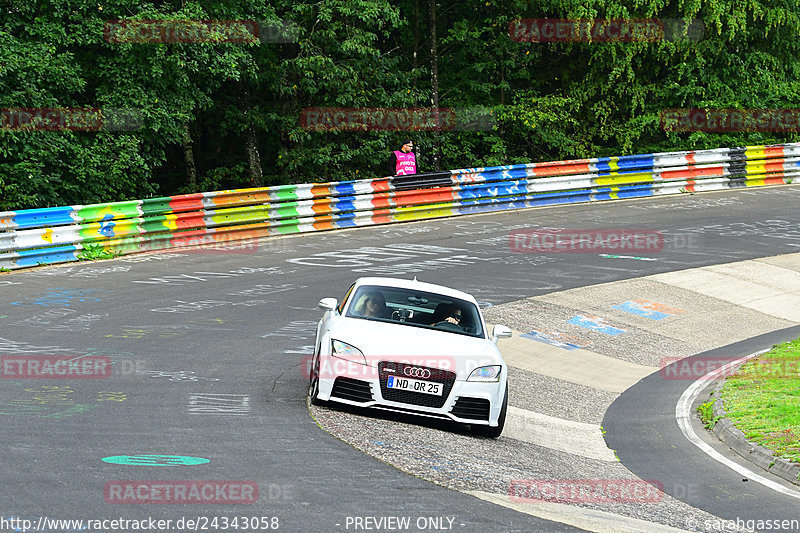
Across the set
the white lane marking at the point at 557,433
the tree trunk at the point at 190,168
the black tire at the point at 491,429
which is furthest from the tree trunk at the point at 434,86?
the black tire at the point at 491,429

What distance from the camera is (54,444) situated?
335 inches

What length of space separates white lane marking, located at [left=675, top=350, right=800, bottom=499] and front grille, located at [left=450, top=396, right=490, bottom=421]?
267 cm

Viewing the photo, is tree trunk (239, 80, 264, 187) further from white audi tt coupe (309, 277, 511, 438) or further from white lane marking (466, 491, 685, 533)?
white lane marking (466, 491, 685, 533)

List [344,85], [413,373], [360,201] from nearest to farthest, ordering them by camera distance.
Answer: [413,373] < [360,201] < [344,85]

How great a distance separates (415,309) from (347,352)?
1.45 meters

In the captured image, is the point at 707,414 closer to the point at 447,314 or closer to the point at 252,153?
the point at 447,314

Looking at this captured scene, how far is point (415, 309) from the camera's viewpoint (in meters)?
11.3

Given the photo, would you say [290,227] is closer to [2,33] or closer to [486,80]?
[2,33]

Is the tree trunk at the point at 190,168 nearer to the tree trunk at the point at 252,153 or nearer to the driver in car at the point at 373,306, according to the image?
the tree trunk at the point at 252,153

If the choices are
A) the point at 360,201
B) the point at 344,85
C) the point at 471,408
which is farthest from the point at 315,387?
the point at 344,85

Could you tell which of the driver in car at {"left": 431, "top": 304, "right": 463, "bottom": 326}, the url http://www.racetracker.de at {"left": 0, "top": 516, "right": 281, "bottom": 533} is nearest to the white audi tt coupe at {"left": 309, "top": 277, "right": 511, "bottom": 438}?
the driver in car at {"left": 431, "top": 304, "right": 463, "bottom": 326}

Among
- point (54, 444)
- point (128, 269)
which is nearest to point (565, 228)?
point (128, 269)

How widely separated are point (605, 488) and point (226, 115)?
20206 millimetres

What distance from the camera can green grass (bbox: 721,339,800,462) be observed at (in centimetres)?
1093
